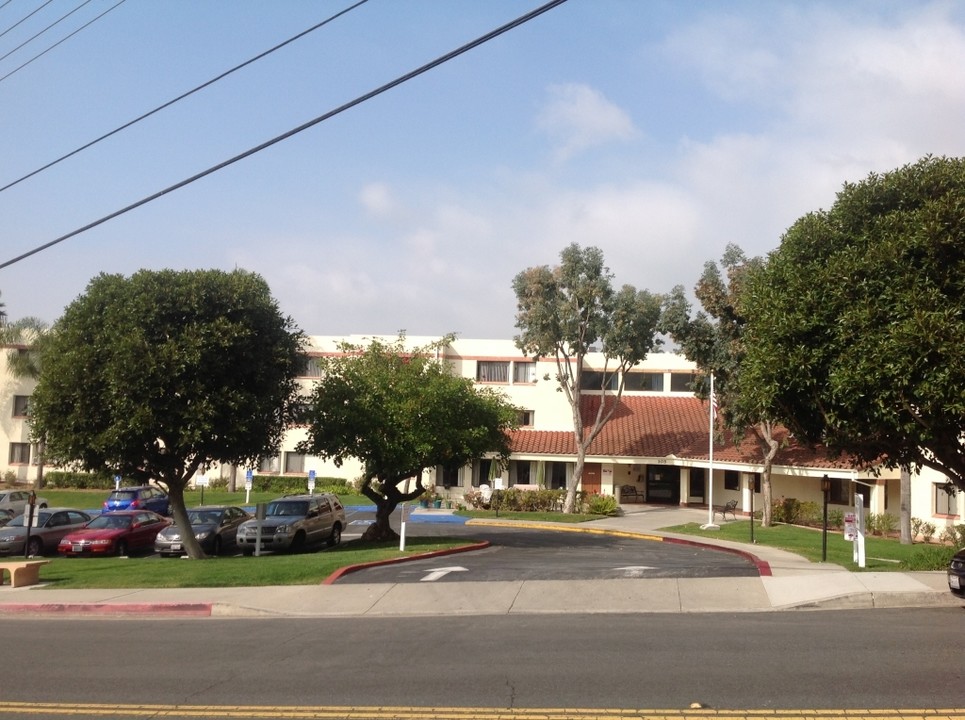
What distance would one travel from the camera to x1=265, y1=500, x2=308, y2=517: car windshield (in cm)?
2698

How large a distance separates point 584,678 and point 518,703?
109 centimetres

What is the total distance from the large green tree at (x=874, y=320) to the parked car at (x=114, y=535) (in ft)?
61.2

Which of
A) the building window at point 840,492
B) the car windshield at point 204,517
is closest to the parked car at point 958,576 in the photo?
the car windshield at point 204,517

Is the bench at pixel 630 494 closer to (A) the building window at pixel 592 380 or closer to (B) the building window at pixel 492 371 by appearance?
(A) the building window at pixel 592 380

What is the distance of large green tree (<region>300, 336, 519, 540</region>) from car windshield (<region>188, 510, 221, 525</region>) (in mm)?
3561

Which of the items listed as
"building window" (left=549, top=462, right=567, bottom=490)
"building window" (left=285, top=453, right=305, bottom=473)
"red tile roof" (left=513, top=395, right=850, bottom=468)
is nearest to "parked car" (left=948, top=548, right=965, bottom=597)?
"red tile roof" (left=513, top=395, right=850, bottom=468)

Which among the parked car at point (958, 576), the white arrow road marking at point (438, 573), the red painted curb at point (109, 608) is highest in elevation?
the parked car at point (958, 576)

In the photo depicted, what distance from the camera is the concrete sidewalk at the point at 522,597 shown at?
14172 millimetres

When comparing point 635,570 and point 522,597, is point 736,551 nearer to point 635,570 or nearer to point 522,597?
point 635,570

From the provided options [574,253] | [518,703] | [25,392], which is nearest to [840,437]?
[518,703]

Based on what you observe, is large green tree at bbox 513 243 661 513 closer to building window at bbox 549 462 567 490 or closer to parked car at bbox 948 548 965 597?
building window at bbox 549 462 567 490

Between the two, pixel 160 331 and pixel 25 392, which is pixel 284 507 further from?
pixel 25 392

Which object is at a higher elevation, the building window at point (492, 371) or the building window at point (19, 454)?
the building window at point (492, 371)

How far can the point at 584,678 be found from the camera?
9289mm
